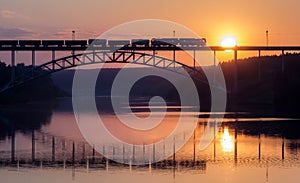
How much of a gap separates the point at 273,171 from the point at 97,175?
7.14 meters

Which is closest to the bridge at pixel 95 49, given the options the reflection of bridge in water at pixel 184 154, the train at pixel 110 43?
the train at pixel 110 43

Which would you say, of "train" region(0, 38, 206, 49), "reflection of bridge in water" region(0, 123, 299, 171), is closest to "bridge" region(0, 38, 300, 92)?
"train" region(0, 38, 206, 49)

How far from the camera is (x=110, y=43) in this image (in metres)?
86.0

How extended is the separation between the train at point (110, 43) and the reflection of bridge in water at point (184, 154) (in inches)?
1668

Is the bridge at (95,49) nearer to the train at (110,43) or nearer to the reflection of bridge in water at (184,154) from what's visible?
the train at (110,43)

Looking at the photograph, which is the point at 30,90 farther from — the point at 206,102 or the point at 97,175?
the point at 97,175

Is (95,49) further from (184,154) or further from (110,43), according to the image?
(184,154)

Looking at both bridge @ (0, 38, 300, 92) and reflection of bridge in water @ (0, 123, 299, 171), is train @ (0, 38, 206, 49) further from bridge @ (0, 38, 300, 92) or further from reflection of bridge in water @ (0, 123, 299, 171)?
reflection of bridge in water @ (0, 123, 299, 171)

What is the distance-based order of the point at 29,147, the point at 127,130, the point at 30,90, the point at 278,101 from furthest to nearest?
the point at 30,90 → the point at 278,101 → the point at 127,130 → the point at 29,147

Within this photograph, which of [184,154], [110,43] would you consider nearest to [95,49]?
[110,43]

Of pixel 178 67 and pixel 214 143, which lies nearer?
pixel 214 143

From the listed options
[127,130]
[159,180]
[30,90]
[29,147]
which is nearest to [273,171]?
[159,180]

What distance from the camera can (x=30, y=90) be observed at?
115m

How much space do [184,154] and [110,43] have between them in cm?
5303
